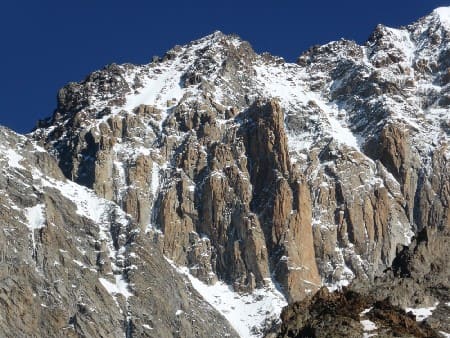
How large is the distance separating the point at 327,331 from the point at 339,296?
441 inches

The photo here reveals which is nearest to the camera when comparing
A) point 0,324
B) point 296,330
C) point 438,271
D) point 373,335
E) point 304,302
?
point 373,335

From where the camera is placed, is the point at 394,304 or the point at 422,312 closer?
the point at 422,312

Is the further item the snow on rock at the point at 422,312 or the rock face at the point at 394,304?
the snow on rock at the point at 422,312

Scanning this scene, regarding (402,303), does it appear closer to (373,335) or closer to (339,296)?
(339,296)

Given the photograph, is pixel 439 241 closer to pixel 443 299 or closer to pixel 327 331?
pixel 443 299

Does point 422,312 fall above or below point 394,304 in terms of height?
below

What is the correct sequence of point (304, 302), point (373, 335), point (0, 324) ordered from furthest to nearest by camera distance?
point (0, 324), point (304, 302), point (373, 335)

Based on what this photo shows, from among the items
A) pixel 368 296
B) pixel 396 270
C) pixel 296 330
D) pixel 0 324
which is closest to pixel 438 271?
pixel 396 270

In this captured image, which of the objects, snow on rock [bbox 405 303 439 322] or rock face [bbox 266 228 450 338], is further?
snow on rock [bbox 405 303 439 322]

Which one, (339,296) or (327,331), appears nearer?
(327,331)

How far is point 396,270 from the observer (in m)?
131

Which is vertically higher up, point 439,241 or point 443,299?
point 439,241

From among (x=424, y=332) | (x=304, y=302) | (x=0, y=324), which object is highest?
(x=0, y=324)

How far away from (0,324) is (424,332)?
110 m
